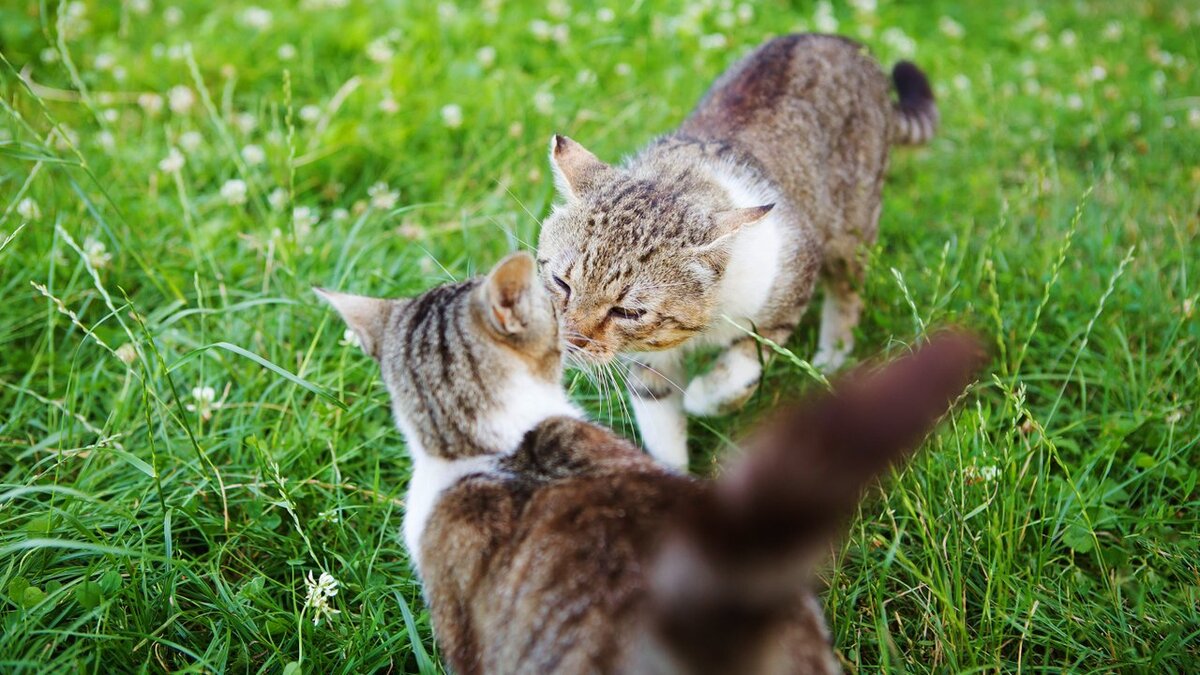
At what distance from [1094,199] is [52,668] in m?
4.57

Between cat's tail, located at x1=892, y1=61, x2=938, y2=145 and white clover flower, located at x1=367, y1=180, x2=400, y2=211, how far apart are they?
226 cm

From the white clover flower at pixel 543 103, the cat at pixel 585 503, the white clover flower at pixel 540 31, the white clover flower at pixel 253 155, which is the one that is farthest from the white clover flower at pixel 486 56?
the cat at pixel 585 503

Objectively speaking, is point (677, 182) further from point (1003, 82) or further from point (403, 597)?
point (1003, 82)

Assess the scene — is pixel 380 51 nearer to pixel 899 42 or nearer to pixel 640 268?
pixel 640 268

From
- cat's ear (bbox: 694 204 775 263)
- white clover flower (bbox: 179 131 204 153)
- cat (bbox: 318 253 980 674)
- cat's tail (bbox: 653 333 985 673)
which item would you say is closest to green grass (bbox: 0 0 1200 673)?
white clover flower (bbox: 179 131 204 153)

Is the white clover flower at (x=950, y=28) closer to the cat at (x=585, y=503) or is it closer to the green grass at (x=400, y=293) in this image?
the green grass at (x=400, y=293)

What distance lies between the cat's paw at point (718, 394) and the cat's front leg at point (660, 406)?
9cm

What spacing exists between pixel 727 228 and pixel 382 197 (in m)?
1.66

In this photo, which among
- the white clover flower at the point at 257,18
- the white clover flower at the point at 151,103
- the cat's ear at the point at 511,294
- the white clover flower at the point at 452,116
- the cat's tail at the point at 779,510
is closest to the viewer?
the cat's tail at the point at 779,510

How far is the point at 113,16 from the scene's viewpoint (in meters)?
5.03

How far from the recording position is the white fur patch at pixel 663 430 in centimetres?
298

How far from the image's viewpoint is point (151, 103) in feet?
13.8

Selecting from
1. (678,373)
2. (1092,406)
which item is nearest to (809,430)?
(678,373)

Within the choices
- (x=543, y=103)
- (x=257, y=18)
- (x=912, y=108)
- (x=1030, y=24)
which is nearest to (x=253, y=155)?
(x=543, y=103)
